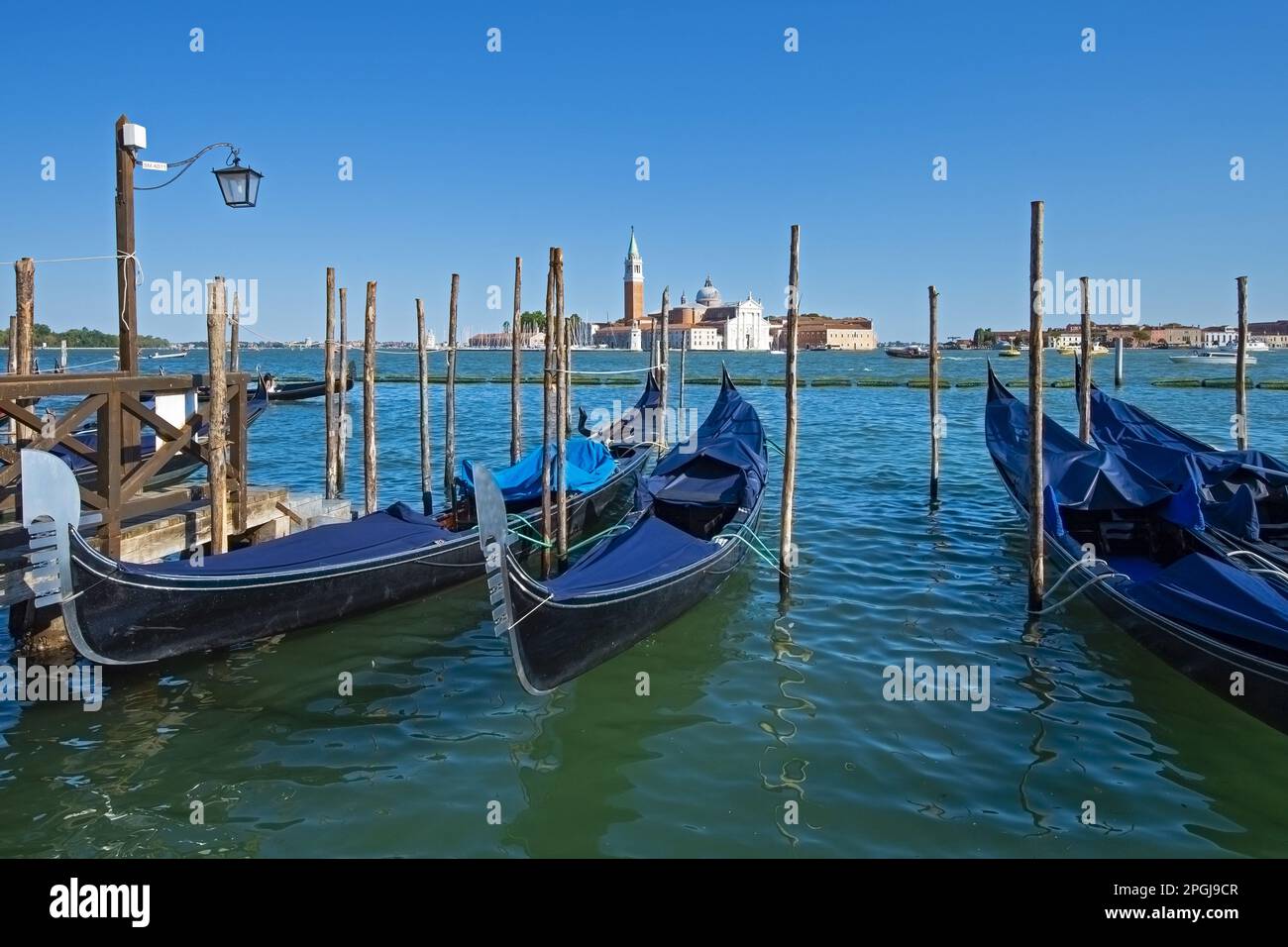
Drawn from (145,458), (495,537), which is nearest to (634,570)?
(495,537)

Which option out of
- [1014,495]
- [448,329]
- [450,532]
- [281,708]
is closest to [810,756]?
[281,708]

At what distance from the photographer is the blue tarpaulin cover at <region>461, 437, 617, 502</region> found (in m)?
8.80

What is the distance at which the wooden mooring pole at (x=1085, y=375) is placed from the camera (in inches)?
386

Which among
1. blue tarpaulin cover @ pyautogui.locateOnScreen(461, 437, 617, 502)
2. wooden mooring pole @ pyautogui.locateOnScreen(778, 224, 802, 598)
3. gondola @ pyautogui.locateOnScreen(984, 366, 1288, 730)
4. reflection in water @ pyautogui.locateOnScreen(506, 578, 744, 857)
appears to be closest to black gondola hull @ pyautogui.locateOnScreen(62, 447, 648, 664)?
blue tarpaulin cover @ pyautogui.locateOnScreen(461, 437, 617, 502)

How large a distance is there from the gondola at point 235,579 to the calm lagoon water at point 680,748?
179 mm

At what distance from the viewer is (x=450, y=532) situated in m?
7.43

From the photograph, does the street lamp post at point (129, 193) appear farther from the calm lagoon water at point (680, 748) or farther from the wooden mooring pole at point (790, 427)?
the wooden mooring pole at point (790, 427)

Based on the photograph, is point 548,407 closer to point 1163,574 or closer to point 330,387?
point 330,387

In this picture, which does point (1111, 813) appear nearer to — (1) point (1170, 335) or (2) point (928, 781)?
(2) point (928, 781)

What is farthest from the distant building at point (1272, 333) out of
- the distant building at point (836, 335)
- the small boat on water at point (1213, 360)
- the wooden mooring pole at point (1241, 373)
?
the wooden mooring pole at point (1241, 373)

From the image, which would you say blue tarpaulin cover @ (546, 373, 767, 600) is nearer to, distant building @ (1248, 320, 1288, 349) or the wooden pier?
the wooden pier

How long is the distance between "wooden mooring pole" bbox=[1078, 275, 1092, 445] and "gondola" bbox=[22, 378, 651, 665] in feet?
21.5
